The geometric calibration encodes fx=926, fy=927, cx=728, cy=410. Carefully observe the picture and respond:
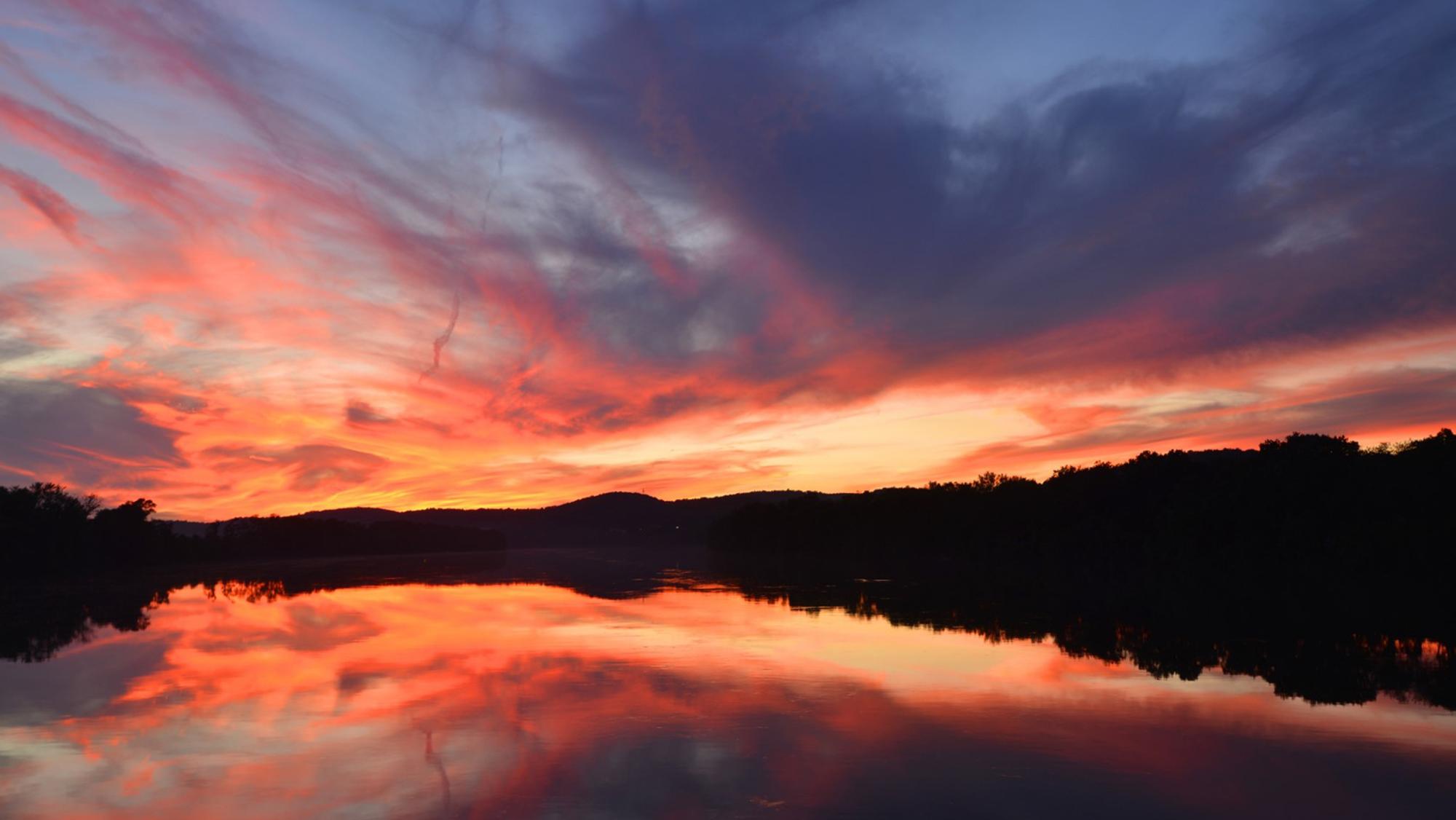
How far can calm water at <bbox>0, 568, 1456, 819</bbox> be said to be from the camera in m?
14.9

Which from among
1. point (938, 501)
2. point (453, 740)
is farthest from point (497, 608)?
point (938, 501)

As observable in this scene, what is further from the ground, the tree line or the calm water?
the tree line

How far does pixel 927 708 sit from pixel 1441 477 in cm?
6496

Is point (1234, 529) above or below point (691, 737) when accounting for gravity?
above

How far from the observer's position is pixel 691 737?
19.1 metres

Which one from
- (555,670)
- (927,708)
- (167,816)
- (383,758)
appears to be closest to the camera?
(167,816)

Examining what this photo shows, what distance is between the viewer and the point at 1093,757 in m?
17.3

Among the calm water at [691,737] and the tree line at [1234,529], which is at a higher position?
the tree line at [1234,529]

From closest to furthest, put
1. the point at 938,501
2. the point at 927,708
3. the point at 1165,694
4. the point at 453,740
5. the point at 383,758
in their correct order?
the point at 383,758 → the point at 453,740 → the point at 927,708 → the point at 1165,694 → the point at 938,501

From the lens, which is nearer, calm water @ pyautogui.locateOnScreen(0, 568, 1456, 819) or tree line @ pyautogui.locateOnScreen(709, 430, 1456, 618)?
calm water @ pyautogui.locateOnScreen(0, 568, 1456, 819)

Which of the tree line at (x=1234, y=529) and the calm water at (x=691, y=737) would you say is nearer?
the calm water at (x=691, y=737)

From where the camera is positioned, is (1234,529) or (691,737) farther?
(1234,529)

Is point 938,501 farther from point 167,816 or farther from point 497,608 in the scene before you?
point 167,816

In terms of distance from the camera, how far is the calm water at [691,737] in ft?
48.8
